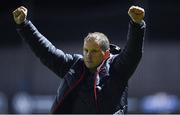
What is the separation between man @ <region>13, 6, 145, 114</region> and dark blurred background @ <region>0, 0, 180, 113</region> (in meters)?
6.06

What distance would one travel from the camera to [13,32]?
1269 cm

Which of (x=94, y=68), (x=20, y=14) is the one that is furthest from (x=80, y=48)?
(x=94, y=68)

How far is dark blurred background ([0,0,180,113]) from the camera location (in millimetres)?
10883

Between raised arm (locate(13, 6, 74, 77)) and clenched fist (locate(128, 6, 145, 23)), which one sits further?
raised arm (locate(13, 6, 74, 77))

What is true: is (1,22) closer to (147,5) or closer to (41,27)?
(41,27)

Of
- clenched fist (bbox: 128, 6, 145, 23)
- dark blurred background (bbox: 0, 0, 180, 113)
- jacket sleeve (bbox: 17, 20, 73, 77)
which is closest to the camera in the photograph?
clenched fist (bbox: 128, 6, 145, 23)

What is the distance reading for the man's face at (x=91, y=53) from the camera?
441cm

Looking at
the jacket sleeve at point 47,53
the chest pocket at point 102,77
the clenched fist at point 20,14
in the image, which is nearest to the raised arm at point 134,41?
the chest pocket at point 102,77

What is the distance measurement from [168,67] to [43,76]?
7.67 feet

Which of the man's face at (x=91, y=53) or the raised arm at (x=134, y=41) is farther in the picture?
the man's face at (x=91, y=53)

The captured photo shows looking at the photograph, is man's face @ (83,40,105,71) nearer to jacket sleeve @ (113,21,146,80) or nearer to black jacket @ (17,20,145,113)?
black jacket @ (17,20,145,113)

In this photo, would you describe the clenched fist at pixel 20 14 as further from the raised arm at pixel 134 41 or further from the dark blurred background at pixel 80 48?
the dark blurred background at pixel 80 48

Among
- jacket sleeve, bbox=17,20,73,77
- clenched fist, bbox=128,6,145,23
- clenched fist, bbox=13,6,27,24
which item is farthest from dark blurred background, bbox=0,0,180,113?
clenched fist, bbox=128,6,145,23

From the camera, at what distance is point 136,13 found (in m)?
4.24
